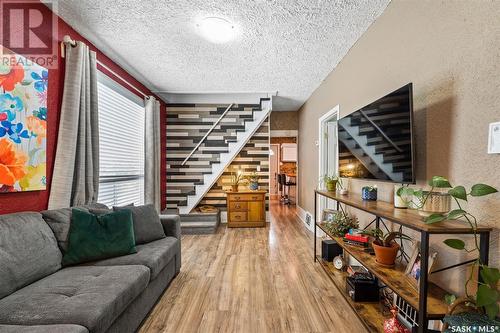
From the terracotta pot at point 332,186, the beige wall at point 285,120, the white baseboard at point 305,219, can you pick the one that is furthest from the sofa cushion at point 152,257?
the beige wall at point 285,120

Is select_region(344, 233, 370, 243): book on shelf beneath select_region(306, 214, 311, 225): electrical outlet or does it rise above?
above

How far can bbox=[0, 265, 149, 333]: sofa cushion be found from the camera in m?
1.25

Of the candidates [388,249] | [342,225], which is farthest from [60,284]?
[342,225]

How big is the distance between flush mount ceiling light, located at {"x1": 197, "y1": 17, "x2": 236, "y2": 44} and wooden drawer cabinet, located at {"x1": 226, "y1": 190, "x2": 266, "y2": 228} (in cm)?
311

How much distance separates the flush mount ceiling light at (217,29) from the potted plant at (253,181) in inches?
Result: 125

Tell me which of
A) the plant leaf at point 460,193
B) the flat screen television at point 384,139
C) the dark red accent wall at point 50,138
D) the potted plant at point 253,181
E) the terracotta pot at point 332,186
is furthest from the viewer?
the potted plant at point 253,181

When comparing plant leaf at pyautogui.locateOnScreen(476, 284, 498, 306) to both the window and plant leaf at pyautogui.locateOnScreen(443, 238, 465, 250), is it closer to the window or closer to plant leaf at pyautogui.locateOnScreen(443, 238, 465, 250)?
plant leaf at pyautogui.locateOnScreen(443, 238, 465, 250)

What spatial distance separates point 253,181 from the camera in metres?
5.37

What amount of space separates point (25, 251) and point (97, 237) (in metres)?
0.48

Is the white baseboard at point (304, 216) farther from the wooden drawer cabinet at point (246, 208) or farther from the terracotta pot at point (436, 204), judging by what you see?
the terracotta pot at point (436, 204)

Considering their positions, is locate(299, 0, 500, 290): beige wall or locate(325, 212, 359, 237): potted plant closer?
locate(299, 0, 500, 290): beige wall

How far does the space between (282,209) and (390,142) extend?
18.6ft

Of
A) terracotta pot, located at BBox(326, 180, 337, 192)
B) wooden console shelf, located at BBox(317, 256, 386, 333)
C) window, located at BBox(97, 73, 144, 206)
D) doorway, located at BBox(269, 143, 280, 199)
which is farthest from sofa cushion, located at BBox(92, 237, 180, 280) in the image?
doorway, located at BBox(269, 143, 280, 199)

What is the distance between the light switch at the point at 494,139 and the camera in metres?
1.17
